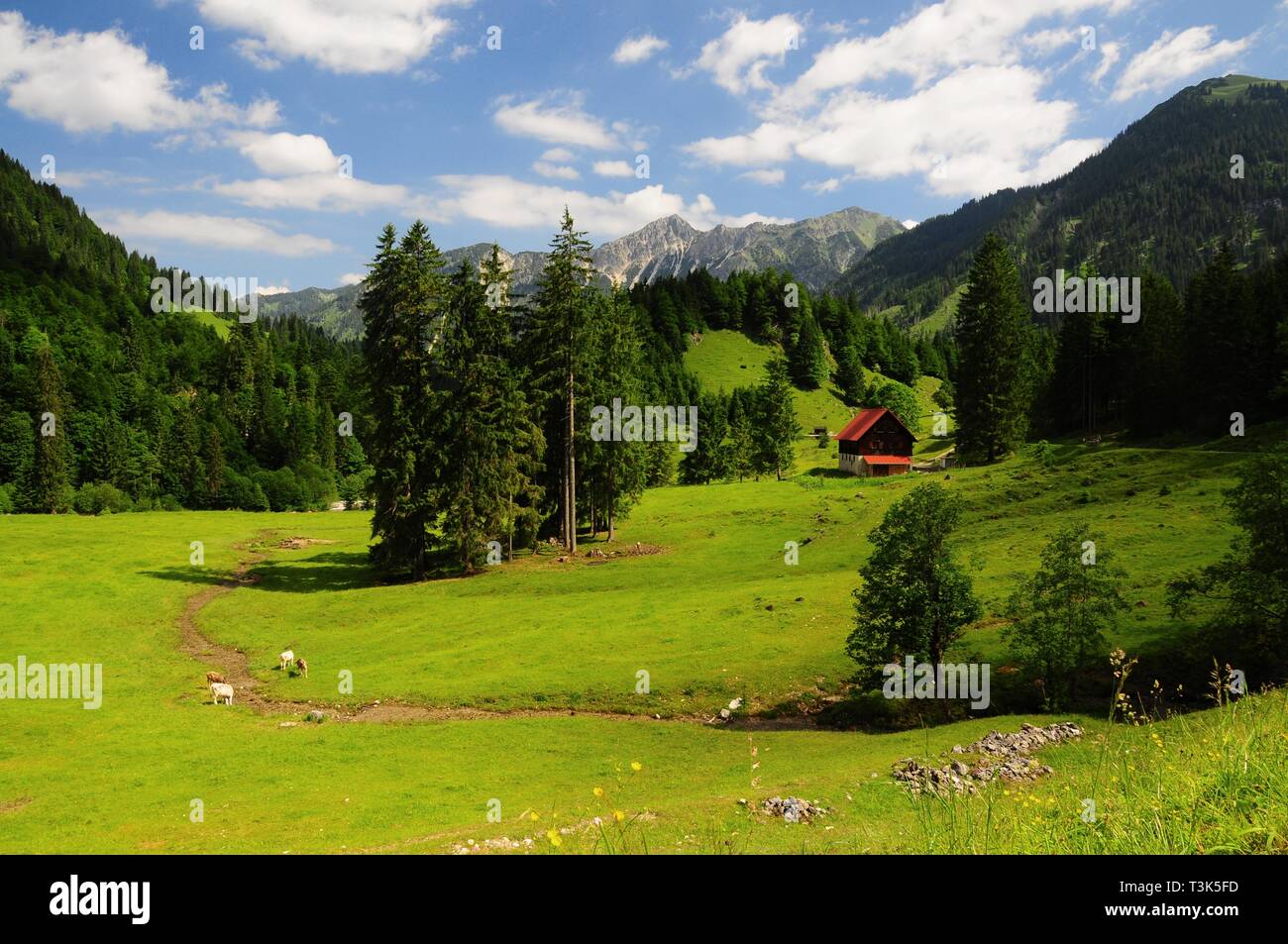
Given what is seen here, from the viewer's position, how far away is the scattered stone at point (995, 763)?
58.7ft

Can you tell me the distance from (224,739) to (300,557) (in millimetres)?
40174

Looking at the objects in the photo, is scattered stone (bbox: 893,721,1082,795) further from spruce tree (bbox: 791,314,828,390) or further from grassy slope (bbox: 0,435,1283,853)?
spruce tree (bbox: 791,314,828,390)

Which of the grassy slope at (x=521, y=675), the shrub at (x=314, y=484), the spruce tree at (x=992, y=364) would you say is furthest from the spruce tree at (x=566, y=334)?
the shrub at (x=314, y=484)

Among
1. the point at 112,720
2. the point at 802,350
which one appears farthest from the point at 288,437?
the point at 112,720

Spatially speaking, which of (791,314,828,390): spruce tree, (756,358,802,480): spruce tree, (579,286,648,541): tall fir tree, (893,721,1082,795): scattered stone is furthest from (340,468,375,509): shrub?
(893,721,1082,795): scattered stone

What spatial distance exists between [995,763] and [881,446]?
75.7m

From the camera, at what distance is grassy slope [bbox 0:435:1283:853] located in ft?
56.5

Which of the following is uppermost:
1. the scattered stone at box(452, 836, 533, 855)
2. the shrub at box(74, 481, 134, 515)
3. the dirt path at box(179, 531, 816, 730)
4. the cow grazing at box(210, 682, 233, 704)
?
the shrub at box(74, 481, 134, 515)

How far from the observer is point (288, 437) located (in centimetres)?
15438

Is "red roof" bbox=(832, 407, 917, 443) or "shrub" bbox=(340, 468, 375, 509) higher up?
"red roof" bbox=(832, 407, 917, 443)

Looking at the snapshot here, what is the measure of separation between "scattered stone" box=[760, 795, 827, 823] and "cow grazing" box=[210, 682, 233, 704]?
80.8 ft

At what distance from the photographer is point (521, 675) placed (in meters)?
32.1

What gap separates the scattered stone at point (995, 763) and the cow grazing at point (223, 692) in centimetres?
2744

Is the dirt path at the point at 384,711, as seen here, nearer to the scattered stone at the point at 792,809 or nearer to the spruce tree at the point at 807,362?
the scattered stone at the point at 792,809
